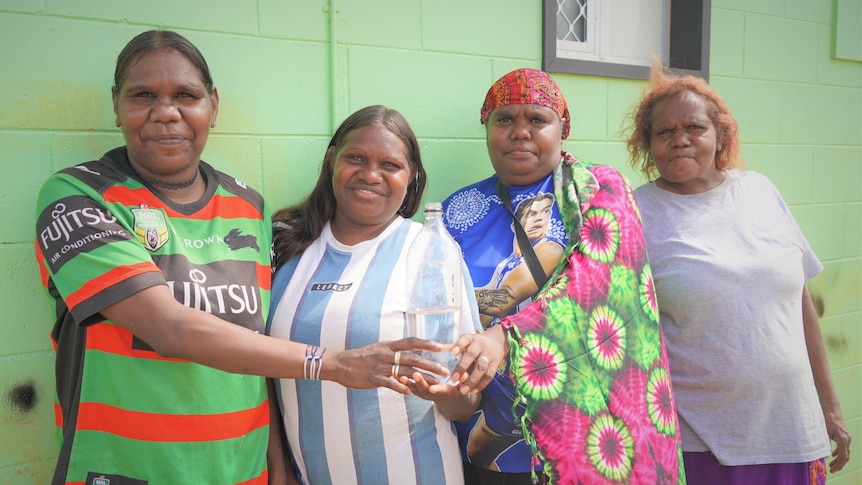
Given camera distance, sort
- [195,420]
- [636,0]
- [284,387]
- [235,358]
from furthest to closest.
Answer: [636,0] → [284,387] → [195,420] → [235,358]

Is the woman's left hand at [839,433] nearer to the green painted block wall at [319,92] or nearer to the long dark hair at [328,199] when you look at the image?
the green painted block wall at [319,92]

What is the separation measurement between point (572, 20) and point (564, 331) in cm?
196

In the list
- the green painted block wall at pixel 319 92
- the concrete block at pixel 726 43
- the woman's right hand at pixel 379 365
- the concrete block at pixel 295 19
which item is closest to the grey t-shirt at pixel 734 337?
the green painted block wall at pixel 319 92

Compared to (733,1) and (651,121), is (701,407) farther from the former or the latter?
(733,1)

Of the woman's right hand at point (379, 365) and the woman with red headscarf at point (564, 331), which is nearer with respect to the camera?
the woman's right hand at point (379, 365)

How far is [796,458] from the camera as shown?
240 cm

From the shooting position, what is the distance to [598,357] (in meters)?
2.08

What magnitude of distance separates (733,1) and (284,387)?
3.20 m

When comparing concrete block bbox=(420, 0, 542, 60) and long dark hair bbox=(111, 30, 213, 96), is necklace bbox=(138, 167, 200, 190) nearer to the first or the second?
long dark hair bbox=(111, 30, 213, 96)

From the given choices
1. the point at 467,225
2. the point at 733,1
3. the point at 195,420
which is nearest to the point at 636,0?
the point at 733,1

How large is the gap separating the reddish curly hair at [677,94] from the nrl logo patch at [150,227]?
194cm

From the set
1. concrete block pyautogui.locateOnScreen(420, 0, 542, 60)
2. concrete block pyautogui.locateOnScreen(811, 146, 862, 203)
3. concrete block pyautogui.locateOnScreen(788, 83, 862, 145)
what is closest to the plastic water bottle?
concrete block pyautogui.locateOnScreen(420, 0, 542, 60)

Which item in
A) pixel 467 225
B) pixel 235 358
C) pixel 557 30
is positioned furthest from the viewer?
pixel 557 30

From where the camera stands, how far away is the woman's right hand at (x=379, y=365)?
5.24 feet
